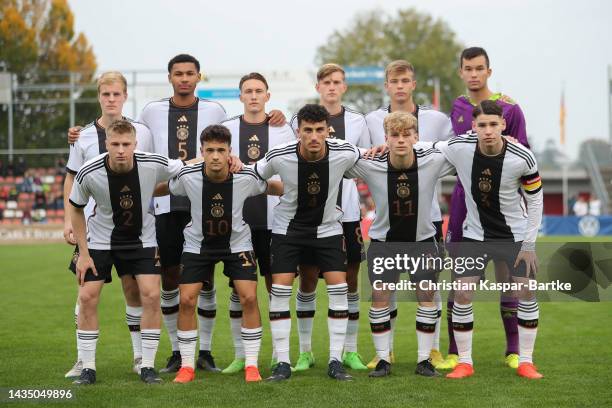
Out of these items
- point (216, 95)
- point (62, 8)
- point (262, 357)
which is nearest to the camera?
point (262, 357)

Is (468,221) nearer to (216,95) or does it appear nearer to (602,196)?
(216,95)

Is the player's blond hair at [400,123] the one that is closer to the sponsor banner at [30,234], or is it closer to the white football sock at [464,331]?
the white football sock at [464,331]

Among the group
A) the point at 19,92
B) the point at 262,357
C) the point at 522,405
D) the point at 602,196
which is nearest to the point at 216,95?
the point at 19,92

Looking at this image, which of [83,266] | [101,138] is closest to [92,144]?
[101,138]

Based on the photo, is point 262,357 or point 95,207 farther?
point 262,357

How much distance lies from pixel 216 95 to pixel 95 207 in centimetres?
2731

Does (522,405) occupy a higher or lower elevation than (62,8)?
lower

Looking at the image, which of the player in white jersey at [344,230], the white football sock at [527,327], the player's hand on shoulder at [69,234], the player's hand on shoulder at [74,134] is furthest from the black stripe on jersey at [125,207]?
the white football sock at [527,327]

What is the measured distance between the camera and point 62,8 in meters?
42.1

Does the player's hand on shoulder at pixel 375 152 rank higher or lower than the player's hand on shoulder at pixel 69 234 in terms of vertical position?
higher

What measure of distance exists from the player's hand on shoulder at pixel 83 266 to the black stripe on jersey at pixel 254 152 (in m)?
1.30

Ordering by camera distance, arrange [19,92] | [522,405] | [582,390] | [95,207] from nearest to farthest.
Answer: [522,405] → [582,390] → [95,207] → [19,92]

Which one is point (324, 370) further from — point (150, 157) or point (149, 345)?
point (150, 157)

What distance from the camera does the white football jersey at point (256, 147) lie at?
7098 millimetres
